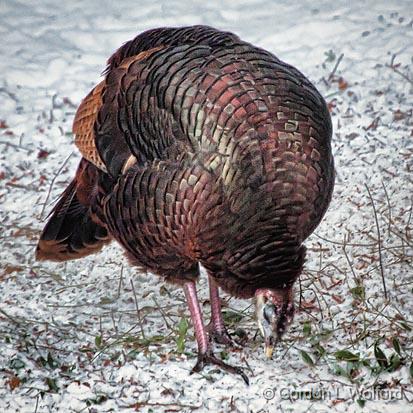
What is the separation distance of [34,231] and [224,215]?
2175 millimetres

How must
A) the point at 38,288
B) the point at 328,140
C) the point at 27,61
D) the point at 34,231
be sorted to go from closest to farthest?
the point at 328,140 → the point at 38,288 → the point at 34,231 → the point at 27,61

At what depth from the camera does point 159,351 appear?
445 cm

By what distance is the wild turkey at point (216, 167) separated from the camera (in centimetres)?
372

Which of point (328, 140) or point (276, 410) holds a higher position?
point (328, 140)

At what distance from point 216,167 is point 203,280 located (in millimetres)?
1511

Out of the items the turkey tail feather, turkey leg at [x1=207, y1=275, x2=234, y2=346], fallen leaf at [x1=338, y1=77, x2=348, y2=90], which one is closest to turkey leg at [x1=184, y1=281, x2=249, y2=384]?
turkey leg at [x1=207, y1=275, x2=234, y2=346]

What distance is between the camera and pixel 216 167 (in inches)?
148

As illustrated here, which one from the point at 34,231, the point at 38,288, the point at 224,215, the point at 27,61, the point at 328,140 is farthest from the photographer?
the point at 27,61

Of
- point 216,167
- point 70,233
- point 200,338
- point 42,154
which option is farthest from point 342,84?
point 216,167

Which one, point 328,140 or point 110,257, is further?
point 110,257

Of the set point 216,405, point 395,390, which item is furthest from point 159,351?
point 395,390

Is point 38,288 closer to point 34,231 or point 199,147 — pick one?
point 34,231

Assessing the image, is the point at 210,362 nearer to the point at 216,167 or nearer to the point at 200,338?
the point at 200,338

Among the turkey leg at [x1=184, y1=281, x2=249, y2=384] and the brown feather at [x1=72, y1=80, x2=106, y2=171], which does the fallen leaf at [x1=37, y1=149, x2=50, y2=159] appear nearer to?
the brown feather at [x1=72, y1=80, x2=106, y2=171]
